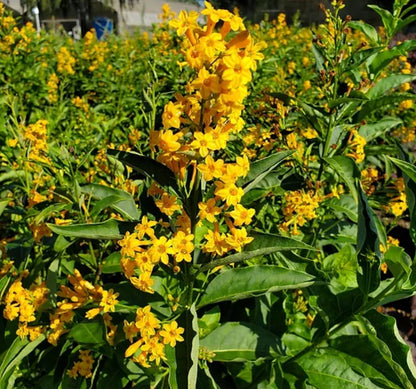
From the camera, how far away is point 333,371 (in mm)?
1480

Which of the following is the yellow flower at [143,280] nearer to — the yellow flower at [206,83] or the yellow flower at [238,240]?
the yellow flower at [238,240]

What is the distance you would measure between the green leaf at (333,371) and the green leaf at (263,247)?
0.58 meters

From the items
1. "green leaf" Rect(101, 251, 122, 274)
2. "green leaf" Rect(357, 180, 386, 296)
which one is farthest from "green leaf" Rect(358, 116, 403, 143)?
"green leaf" Rect(101, 251, 122, 274)

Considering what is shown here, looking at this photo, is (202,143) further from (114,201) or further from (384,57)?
(384,57)

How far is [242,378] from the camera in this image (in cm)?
163

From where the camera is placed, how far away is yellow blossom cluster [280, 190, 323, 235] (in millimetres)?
1651

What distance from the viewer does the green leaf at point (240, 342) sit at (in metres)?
1.50

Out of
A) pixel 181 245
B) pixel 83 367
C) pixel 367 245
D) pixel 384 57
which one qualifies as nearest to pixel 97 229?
pixel 181 245

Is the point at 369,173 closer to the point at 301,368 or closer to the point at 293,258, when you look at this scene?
the point at 293,258

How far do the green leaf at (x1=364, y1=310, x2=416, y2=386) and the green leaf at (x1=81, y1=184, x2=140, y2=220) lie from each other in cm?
80

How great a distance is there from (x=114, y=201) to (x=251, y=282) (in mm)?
460

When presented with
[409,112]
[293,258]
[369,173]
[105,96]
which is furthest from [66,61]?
[293,258]

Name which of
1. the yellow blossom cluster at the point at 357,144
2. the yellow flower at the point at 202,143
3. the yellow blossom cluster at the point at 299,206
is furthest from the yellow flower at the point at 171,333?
the yellow blossom cluster at the point at 357,144

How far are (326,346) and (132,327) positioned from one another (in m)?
0.76
